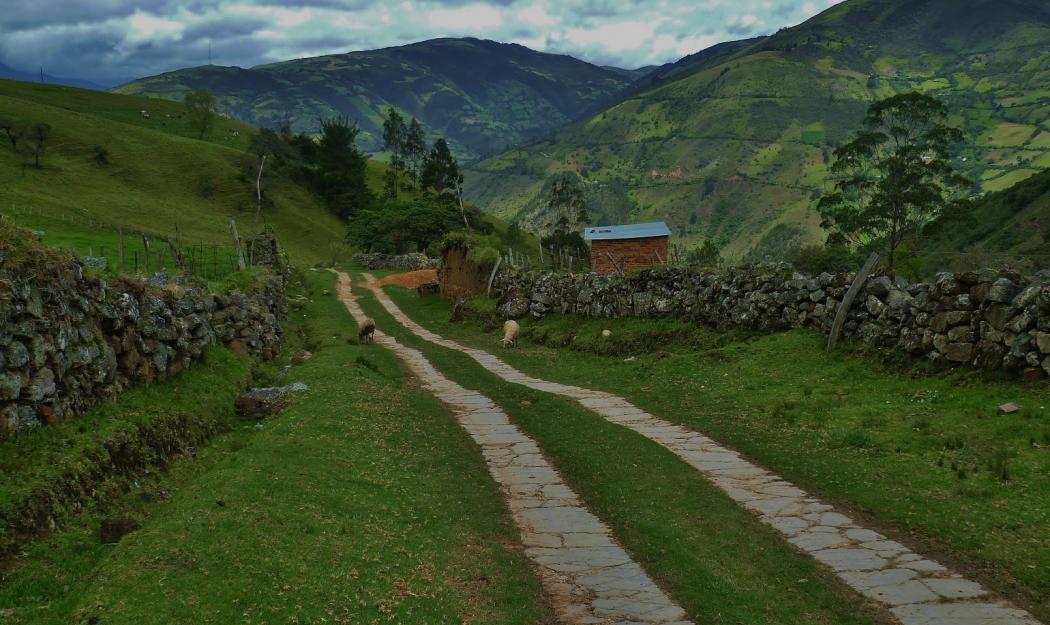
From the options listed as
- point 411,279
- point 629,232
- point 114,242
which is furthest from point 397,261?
point 629,232

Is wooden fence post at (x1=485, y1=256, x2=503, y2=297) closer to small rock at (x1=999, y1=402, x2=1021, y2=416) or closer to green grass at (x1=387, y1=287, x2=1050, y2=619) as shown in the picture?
green grass at (x1=387, y1=287, x2=1050, y2=619)

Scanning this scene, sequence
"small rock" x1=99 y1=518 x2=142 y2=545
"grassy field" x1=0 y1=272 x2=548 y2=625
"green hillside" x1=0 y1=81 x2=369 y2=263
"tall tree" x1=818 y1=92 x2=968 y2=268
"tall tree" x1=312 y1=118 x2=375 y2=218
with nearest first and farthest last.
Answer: "grassy field" x1=0 y1=272 x2=548 y2=625 < "small rock" x1=99 y1=518 x2=142 y2=545 < "tall tree" x1=818 y1=92 x2=968 y2=268 < "green hillside" x1=0 y1=81 x2=369 y2=263 < "tall tree" x1=312 y1=118 x2=375 y2=218

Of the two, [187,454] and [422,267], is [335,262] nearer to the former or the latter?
[422,267]

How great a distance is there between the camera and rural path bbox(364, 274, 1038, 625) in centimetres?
829

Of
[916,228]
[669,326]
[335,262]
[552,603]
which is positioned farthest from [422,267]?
[552,603]

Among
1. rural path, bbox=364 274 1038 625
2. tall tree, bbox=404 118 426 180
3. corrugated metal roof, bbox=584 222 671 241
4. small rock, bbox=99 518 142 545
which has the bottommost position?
small rock, bbox=99 518 142 545

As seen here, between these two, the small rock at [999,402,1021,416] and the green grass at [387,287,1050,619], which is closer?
the green grass at [387,287,1050,619]

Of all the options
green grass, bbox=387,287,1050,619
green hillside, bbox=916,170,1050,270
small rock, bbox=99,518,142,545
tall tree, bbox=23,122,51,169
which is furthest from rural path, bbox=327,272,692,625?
tall tree, bbox=23,122,51,169

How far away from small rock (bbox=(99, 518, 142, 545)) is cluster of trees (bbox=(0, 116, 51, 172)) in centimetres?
10163

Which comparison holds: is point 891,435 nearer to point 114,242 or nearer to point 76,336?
point 76,336

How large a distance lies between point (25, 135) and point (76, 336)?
102 m

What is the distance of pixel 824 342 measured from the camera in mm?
21094

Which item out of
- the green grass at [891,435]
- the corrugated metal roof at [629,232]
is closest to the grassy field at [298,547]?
the green grass at [891,435]

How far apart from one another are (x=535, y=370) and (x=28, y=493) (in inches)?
756
